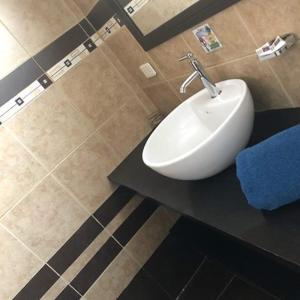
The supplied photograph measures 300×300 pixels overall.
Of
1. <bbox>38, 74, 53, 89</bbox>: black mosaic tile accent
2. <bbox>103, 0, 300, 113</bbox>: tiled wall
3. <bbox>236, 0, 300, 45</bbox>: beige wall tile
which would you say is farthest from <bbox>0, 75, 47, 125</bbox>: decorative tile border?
<bbox>236, 0, 300, 45</bbox>: beige wall tile

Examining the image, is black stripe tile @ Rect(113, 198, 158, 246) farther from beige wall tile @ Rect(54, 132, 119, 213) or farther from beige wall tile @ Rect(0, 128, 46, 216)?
beige wall tile @ Rect(0, 128, 46, 216)

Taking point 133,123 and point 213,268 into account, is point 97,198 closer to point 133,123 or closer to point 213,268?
point 133,123

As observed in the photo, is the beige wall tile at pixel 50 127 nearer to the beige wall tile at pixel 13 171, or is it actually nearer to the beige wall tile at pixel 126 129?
the beige wall tile at pixel 13 171

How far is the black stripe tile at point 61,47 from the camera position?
5.19ft

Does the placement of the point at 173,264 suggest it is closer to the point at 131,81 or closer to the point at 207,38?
the point at 131,81

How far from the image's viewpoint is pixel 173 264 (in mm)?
1851

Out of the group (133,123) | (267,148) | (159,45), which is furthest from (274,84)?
(133,123)

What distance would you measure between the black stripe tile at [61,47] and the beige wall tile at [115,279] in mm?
1066

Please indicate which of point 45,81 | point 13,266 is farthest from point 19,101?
point 13,266

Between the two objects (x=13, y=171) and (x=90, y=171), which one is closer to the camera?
(x=13, y=171)

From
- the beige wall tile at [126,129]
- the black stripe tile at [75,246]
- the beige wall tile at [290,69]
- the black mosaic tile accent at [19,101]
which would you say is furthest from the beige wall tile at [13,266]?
the beige wall tile at [290,69]

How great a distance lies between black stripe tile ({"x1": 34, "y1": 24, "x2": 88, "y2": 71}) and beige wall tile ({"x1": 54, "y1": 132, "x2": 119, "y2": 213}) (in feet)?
1.40

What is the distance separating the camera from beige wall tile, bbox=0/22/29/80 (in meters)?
1.47

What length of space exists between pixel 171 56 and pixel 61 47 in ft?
1.85
